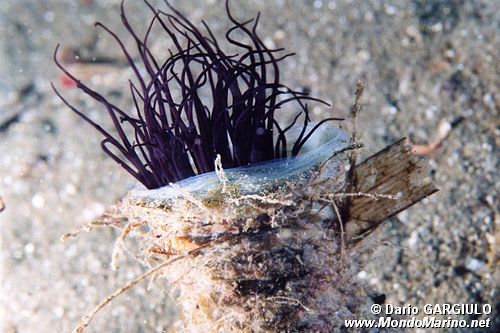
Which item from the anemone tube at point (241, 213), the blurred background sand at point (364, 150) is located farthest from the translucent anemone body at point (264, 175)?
the blurred background sand at point (364, 150)

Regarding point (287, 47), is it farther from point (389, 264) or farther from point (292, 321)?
point (292, 321)

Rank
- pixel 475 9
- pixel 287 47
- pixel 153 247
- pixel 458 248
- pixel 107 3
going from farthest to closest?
pixel 107 3 → pixel 287 47 → pixel 475 9 → pixel 458 248 → pixel 153 247

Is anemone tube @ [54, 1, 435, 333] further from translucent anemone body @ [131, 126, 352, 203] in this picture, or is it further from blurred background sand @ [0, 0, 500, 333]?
blurred background sand @ [0, 0, 500, 333]

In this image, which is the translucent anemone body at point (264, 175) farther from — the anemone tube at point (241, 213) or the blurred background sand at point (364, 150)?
the blurred background sand at point (364, 150)

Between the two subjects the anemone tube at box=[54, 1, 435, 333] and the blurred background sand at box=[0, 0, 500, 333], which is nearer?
the anemone tube at box=[54, 1, 435, 333]

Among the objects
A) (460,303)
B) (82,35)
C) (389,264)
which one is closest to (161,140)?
(389,264)

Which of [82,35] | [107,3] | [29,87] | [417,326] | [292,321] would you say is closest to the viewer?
[292,321]

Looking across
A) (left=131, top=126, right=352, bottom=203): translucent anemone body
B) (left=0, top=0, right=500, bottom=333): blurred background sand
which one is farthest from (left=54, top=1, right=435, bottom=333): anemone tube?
(left=0, top=0, right=500, bottom=333): blurred background sand

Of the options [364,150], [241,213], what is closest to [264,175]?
[241,213]
